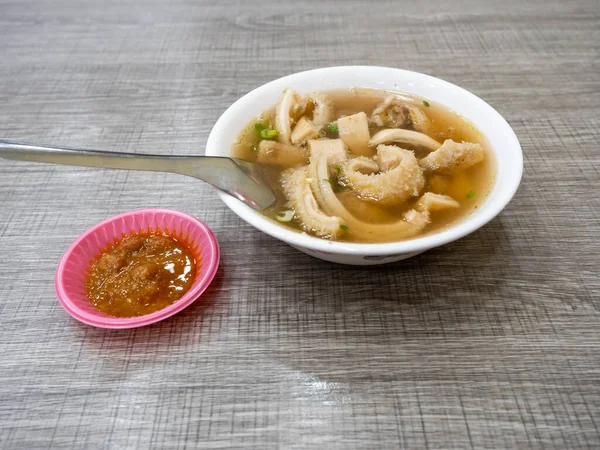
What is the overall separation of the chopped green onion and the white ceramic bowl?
0.11m

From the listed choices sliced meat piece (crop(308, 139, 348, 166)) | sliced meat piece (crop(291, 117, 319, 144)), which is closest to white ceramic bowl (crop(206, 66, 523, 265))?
sliced meat piece (crop(291, 117, 319, 144))

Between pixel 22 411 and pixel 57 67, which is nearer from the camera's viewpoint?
pixel 22 411

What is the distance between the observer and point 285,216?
48.9 inches

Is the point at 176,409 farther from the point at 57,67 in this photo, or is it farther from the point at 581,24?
the point at 581,24

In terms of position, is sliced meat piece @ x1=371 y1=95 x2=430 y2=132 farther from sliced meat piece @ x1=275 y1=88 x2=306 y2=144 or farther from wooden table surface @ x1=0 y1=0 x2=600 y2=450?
wooden table surface @ x1=0 y1=0 x2=600 y2=450

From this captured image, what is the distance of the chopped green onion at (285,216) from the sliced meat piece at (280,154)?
26 cm

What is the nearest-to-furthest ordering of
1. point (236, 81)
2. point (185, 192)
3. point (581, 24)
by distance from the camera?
point (185, 192), point (236, 81), point (581, 24)

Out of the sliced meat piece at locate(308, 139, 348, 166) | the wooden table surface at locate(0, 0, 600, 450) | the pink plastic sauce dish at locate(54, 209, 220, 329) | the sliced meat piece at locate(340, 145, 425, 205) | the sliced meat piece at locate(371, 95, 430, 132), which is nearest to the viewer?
the wooden table surface at locate(0, 0, 600, 450)

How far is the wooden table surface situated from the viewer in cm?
97

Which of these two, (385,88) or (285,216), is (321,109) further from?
(285,216)

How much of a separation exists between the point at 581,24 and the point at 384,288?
2278 millimetres

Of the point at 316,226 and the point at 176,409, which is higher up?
the point at 316,226

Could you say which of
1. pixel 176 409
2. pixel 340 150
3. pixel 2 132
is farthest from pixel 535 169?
pixel 2 132

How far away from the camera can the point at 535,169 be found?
1.62 m
